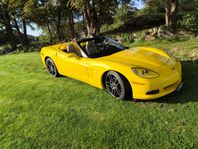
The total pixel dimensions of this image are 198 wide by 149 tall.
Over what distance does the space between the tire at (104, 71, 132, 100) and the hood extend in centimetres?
33

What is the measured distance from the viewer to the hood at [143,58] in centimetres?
418

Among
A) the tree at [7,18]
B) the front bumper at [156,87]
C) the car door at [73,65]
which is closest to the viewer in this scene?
the front bumper at [156,87]

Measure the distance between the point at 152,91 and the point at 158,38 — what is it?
8.76 m

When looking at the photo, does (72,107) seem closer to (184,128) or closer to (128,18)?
(184,128)

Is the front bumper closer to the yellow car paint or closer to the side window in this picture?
the yellow car paint

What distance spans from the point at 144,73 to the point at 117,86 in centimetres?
59

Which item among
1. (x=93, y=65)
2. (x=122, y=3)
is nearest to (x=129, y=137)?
(x=93, y=65)

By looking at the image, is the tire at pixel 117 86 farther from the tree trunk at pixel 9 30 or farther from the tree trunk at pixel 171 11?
the tree trunk at pixel 9 30

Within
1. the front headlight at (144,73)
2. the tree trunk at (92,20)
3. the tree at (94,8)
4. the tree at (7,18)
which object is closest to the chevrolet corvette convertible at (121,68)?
the front headlight at (144,73)

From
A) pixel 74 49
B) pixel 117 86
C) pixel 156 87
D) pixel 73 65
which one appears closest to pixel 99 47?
pixel 74 49

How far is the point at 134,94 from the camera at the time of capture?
397 centimetres

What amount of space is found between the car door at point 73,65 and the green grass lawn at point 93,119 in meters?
0.29

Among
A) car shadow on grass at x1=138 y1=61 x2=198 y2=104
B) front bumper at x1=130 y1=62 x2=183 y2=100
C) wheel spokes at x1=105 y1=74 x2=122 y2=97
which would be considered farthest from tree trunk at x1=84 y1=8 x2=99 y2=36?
front bumper at x1=130 y1=62 x2=183 y2=100

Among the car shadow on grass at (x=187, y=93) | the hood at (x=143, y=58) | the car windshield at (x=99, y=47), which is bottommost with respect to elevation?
the car shadow on grass at (x=187, y=93)
